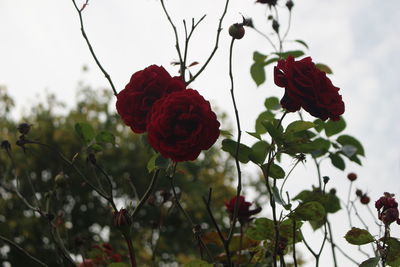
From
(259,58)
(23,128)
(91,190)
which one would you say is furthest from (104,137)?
(91,190)

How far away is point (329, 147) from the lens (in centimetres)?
138

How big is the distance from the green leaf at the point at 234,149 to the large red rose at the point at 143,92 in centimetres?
18

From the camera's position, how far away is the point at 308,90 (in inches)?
33.0

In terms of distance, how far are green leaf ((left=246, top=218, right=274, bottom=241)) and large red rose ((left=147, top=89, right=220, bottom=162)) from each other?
0.33 m

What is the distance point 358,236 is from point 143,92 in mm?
535

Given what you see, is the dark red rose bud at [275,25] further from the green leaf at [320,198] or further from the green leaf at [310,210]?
the green leaf at [310,210]

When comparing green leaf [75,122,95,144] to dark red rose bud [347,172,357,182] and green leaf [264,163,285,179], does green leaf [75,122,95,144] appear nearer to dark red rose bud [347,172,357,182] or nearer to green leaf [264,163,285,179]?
green leaf [264,163,285,179]

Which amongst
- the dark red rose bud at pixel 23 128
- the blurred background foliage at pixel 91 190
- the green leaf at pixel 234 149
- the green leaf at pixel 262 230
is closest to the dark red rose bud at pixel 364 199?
the green leaf at pixel 262 230

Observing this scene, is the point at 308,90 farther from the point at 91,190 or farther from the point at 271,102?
the point at 91,190

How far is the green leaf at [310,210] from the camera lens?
3.05 feet

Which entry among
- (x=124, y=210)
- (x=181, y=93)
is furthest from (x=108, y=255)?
(x=181, y=93)

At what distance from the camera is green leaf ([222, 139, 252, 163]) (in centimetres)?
95

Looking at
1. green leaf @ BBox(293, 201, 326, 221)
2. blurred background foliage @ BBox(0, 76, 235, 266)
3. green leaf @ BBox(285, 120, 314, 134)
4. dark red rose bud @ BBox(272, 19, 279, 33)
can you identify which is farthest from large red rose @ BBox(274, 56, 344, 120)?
blurred background foliage @ BBox(0, 76, 235, 266)

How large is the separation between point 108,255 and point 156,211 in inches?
358
